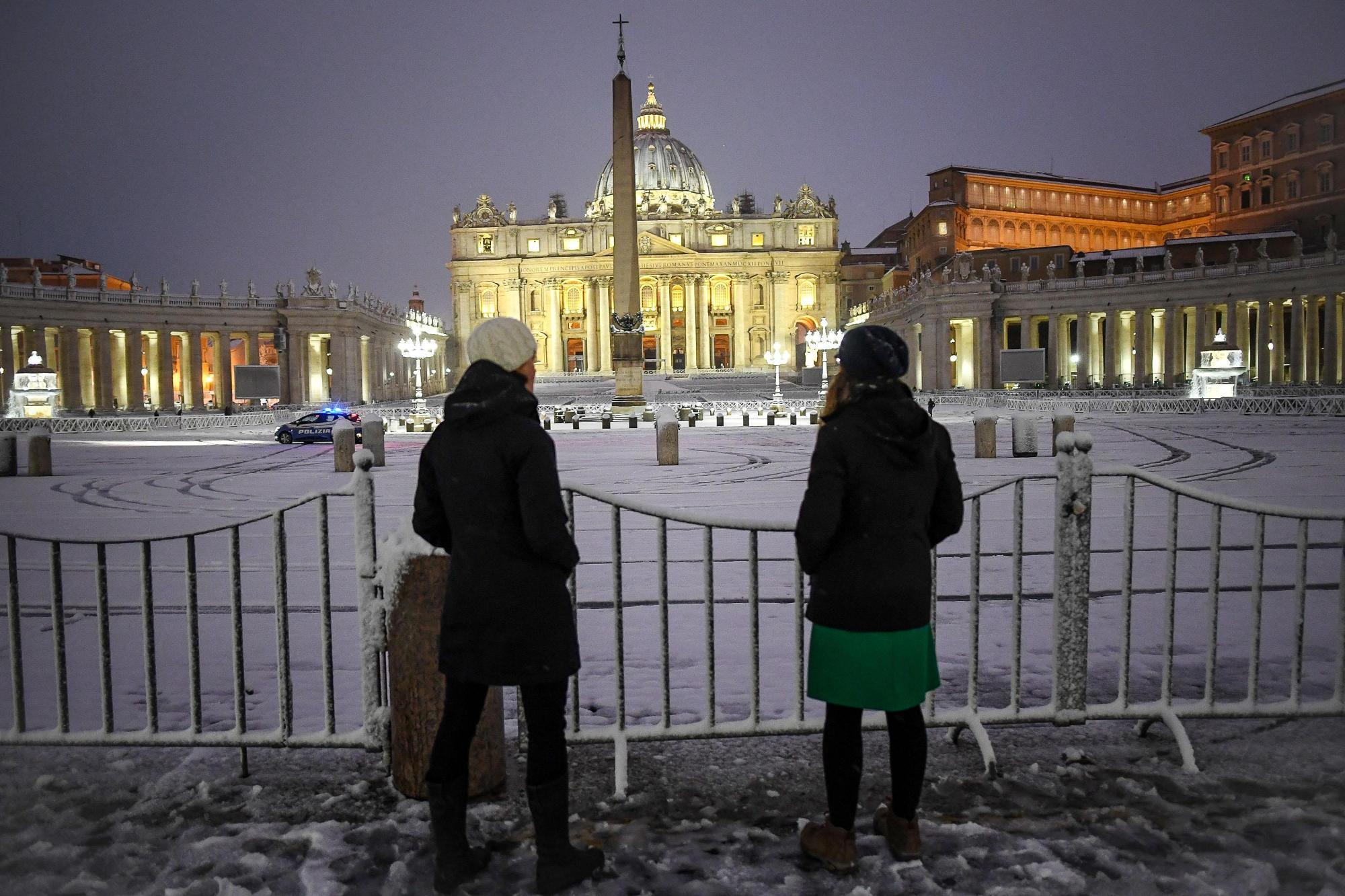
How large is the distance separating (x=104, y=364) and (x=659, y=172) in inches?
3368

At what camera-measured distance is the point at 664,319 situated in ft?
392

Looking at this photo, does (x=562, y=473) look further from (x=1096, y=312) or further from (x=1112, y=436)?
(x=1096, y=312)

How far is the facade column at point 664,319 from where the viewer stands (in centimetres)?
11906

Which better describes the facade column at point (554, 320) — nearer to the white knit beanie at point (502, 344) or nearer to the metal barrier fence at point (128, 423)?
the metal barrier fence at point (128, 423)

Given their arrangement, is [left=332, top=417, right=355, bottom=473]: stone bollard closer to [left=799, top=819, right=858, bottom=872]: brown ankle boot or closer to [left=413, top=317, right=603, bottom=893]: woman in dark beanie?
[left=413, top=317, right=603, bottom=893]: woman in dark beanie

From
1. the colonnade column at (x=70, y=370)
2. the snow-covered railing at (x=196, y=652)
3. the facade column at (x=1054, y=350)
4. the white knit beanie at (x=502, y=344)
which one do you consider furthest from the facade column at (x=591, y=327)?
the white knit beanie at (x=502, y=344)

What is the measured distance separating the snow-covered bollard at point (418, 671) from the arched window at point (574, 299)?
11791 centimetres

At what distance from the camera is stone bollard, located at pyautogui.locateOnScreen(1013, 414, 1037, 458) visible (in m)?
22.2

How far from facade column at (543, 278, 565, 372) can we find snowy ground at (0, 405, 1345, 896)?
110681mm

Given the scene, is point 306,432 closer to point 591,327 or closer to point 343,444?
point 343,444

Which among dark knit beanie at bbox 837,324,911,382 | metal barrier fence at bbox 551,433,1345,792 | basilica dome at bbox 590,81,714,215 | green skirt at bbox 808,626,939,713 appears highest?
basilica dome at bbox 590,81,714,215

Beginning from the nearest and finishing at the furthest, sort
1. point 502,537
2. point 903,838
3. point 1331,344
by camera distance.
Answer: point 502,537
point 903,838
point 1331,344

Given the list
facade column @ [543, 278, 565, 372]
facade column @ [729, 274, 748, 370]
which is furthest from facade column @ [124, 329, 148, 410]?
facade column @ [729, 274, 748, 370]

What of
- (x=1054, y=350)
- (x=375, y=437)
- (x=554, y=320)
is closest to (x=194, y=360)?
(x=375, y=437)
